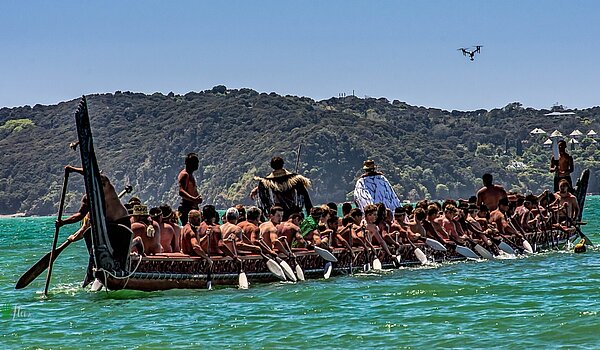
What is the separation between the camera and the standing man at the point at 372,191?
833 inches

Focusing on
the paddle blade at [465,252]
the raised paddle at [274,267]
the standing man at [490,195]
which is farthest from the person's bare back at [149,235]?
the standing man at [490,195]

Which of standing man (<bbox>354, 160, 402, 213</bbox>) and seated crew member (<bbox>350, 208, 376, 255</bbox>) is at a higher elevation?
standing man (<bbox>354, 160, 402, 213</bbox>)

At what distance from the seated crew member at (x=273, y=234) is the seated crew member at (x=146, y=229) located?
1894 millimetres

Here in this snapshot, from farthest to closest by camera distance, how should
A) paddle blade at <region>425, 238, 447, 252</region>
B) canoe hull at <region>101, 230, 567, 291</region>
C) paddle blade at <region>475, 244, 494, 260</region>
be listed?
paddle blade at <region>475, 244, 494, 260</region>, paddle blade at <region>425, 238, 447, 252</region>, canoe hull at <region>101, 230, 567, 291</region>

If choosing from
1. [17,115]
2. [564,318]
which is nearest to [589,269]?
[564,318]

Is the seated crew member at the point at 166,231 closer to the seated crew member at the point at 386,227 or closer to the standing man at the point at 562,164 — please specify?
the seated crew member at the point at 386,227

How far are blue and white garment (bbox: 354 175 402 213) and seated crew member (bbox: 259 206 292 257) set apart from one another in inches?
143

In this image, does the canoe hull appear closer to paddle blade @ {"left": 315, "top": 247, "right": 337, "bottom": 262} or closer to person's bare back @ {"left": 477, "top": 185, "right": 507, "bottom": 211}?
paddle blade @ {"left": 315, "top": 247, "right": 337, "bottom": 262}

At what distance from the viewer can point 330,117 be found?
486 feet

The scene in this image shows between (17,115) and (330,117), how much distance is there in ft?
176

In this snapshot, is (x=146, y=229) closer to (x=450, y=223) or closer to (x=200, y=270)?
(x=200, y=270)

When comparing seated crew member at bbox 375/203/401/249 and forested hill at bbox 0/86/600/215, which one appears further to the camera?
forested hill at bbox 0/86/600/215

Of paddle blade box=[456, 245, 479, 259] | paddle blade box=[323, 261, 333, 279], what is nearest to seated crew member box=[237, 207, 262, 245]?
paddle blade box=[323, 261, 333, 279]

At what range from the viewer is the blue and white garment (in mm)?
21156
